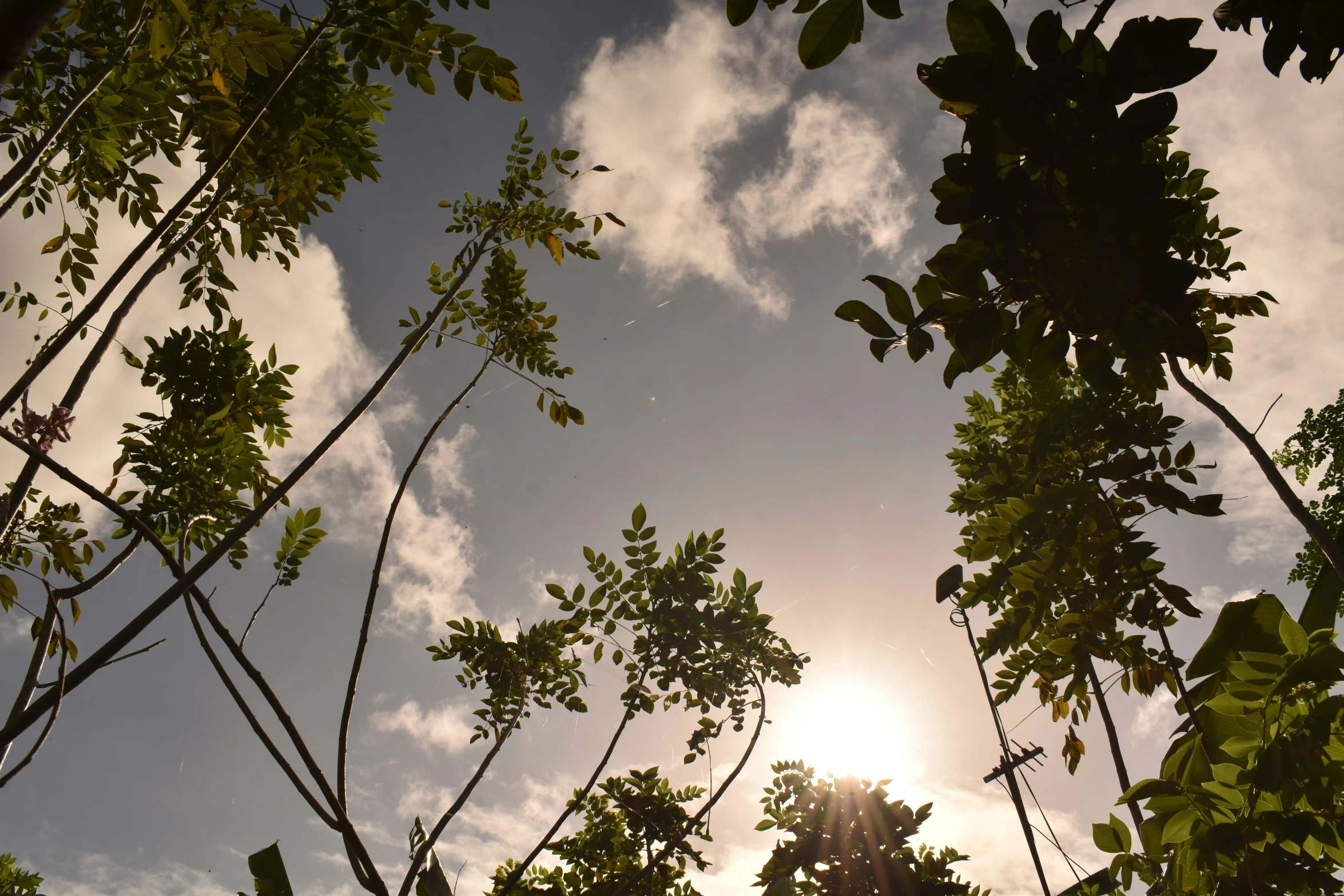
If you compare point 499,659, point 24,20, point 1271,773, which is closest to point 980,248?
point 1271,773

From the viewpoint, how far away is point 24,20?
315 mm

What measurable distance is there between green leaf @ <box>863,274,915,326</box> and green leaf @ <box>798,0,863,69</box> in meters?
0.42

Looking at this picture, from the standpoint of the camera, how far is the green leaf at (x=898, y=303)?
129cm

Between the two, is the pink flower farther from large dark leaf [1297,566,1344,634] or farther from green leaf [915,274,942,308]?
large dark leaf [1297,566,1344,634]

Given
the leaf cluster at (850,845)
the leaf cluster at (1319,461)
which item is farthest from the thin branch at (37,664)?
the leaf cluster at (1319,461)

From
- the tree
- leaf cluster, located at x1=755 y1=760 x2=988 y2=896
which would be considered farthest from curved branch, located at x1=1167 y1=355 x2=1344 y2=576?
leaf cluster, located at x1=755 y1=760 x2=988 y2=896

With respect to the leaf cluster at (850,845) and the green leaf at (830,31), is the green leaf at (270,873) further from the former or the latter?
the leaf cluster at (850,845)

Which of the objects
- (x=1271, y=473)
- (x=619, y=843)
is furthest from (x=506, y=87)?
(x=619, y=843)

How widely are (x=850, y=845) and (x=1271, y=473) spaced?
4.71m

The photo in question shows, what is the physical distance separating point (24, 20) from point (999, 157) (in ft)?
4.52

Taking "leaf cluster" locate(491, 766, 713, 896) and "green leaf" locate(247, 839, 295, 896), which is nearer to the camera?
"green leaf" locate(247, 839, 295, 896)

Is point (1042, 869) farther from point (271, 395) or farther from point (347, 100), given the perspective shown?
point (347, 100)

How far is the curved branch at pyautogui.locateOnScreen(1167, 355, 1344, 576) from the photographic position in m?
1.34

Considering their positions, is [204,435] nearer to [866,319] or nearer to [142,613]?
[142,613]
